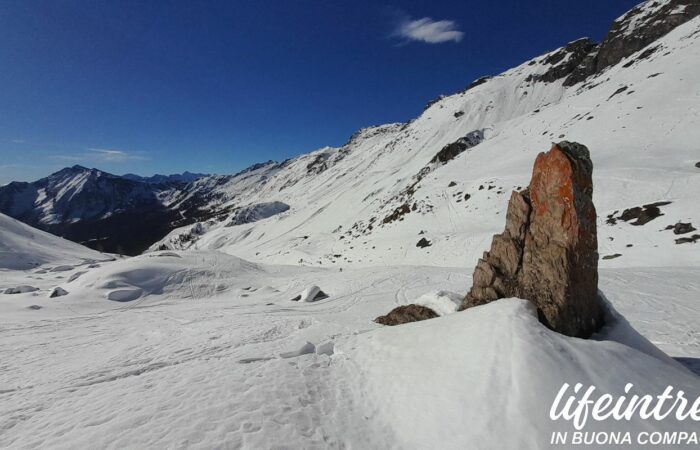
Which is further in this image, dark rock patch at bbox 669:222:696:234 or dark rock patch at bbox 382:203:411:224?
dark rock patch at bbox 382:203:411:224

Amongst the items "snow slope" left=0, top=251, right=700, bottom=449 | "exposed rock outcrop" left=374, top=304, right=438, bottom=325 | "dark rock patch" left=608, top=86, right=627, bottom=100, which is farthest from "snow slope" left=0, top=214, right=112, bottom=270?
"dark rock patch" left=608, top=86, right=627, bottom=100

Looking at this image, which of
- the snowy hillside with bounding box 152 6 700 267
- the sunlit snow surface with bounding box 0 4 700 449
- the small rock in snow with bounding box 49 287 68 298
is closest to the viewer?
the sunlit snow surface with bounding box 0 4 700 449

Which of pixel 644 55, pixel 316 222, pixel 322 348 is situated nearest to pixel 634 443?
pixel 322 348

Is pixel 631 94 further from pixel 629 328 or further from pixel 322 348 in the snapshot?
pixel 322 348

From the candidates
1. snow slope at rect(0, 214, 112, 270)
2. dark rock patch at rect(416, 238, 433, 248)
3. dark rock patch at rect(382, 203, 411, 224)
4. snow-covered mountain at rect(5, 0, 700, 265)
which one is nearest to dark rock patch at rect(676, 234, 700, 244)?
snow-covered mountain at rect(5, 0, 700, 265)

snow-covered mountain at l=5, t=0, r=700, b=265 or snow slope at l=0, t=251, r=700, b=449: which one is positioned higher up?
snow-covered mountain at l=5, t=0, r=700, b=265

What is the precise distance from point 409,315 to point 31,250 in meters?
57.0

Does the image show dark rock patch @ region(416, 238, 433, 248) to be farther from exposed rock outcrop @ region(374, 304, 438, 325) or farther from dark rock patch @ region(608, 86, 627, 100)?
dark rock patch @ region(608, 86, 627, 100)

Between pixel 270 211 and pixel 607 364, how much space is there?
474ft

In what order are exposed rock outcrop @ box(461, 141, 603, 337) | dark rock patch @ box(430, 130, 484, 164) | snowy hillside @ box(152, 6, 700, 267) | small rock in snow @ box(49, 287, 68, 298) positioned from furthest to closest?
dark rock patch @ box(430, 130, 484, 164)
snowy hillside @ box(152, 6, 700, 267)
small rock in snow @ box(49, 287, 68, 298)
exposed rock outcrop @ box(461, 141, 603, 337)

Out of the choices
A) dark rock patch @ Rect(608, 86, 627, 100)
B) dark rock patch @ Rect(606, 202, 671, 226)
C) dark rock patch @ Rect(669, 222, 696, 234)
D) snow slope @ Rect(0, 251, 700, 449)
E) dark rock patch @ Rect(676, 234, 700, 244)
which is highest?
dark rock patch @ Rect(608, 86, 627, 100)

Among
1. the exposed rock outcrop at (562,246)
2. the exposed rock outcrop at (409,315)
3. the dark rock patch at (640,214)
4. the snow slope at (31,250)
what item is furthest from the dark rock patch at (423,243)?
the snow slope at (31,250)

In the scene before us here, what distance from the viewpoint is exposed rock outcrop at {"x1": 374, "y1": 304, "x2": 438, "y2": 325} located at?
1249 cm

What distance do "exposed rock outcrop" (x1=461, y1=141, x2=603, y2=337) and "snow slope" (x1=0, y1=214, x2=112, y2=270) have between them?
5321 centimetres
